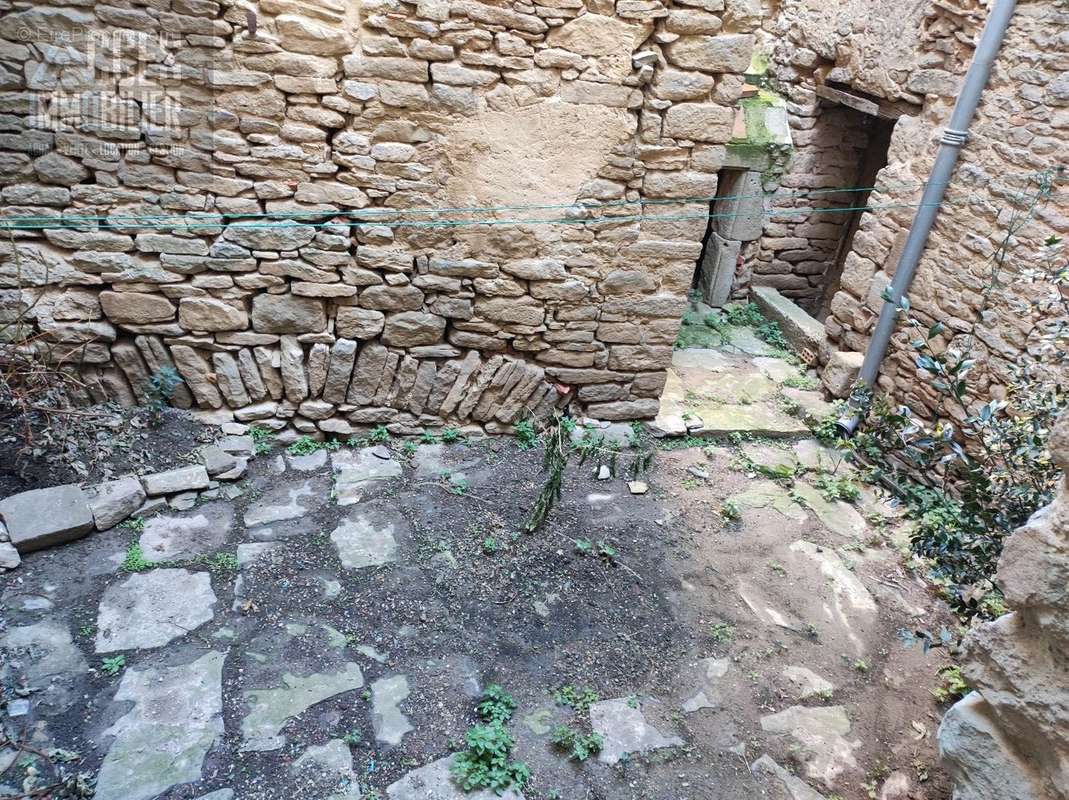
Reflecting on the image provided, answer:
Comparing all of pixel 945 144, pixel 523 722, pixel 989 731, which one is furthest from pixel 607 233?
pixel 989 731

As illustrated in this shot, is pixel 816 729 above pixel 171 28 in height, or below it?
below

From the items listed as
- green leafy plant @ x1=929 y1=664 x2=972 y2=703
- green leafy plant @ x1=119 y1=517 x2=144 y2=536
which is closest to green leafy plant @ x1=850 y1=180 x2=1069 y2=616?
green leafy plant @ x1=929 y1=664 x2=972 y2=703

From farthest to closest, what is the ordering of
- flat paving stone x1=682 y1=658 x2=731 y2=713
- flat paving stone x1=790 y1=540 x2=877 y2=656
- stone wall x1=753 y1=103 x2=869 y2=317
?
stone wall x1=753 y1=103 x2=869 y2=317 → flat paving stone x1=790 y1=540 x2=877 y2=656 → flat paving stone x1=682 y1=658 x2=731 y2=713

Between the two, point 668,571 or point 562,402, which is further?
point 562,402

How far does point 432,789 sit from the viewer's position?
270 centimetres

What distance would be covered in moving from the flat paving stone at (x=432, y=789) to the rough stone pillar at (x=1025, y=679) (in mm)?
1503

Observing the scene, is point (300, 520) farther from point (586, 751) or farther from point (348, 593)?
point (586, 751)

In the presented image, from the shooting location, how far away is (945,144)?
4.74 metres

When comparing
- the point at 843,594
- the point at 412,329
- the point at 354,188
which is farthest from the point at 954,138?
the point at 354,188

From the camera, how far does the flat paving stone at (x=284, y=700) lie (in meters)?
2.78

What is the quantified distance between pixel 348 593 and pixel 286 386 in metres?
1.47

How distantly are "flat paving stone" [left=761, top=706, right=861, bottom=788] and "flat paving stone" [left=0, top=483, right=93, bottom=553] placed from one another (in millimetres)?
3211

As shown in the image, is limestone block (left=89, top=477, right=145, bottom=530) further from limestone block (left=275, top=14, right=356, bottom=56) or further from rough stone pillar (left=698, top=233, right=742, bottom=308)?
rough stone pillar (left=698, top=233, right=742, bottom=308)

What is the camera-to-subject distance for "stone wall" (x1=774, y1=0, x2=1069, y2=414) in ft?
13.9
